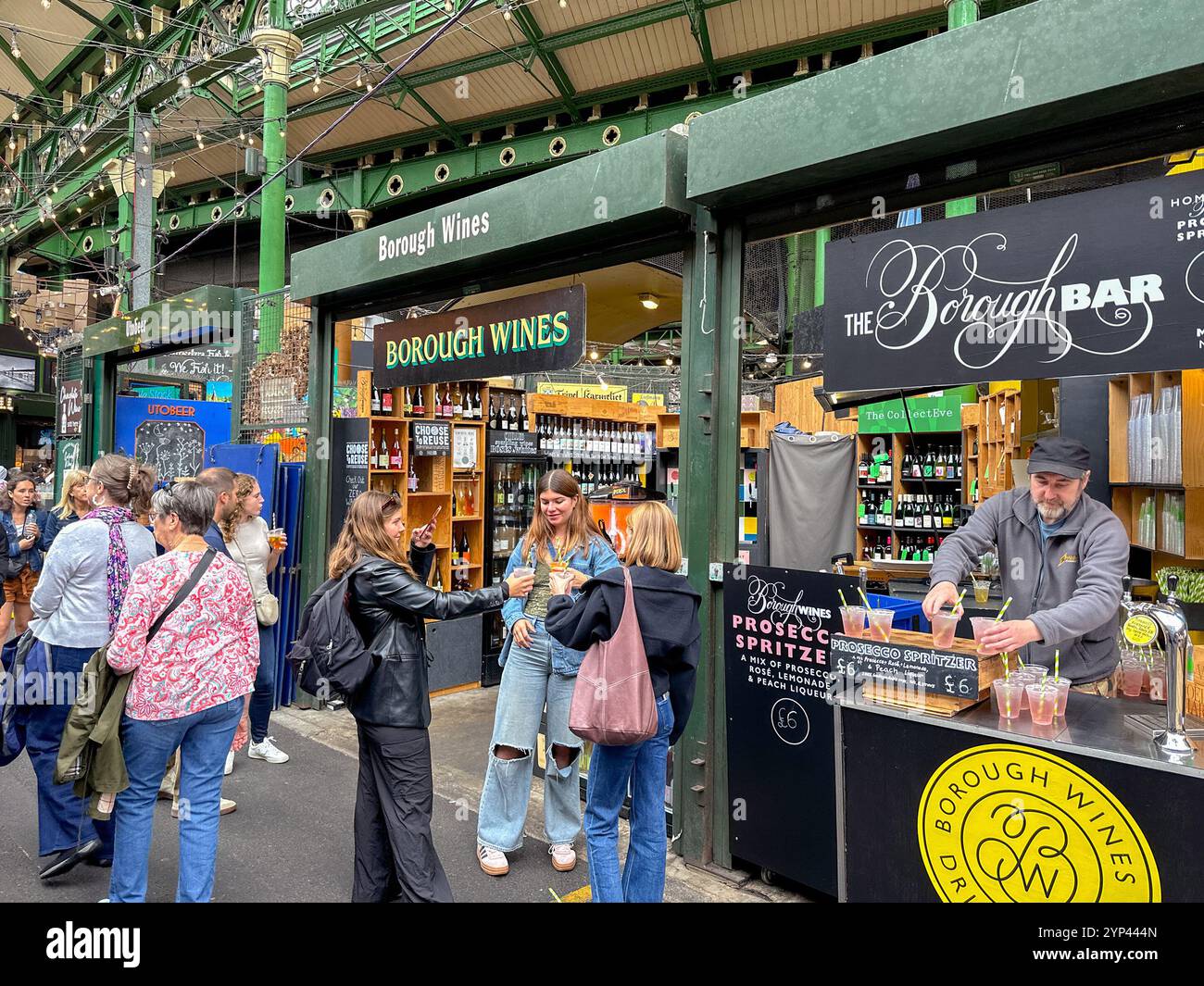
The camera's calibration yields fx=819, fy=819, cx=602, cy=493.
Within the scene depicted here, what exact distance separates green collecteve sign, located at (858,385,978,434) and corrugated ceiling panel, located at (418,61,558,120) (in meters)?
8.02

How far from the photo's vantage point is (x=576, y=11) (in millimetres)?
12133

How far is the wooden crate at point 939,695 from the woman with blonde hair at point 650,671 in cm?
66

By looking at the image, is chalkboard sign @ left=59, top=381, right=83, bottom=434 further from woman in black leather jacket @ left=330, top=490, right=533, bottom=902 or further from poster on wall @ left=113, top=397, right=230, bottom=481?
woman in black leather jacket @ left=330, top=490, right=533, bottom=902

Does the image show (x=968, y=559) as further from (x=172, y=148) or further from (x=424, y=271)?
(x=172, y=148)

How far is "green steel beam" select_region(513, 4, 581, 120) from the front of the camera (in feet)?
40.2

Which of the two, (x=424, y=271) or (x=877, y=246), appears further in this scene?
(x=424, y=271)

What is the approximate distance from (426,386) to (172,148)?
1275cm

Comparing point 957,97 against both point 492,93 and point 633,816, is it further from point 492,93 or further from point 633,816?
point 492,93

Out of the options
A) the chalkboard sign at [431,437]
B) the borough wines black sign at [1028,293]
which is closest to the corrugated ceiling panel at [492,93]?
the chalkboard sign at [431,437]

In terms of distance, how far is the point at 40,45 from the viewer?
627 inches

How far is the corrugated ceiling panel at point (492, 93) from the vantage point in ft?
45.3

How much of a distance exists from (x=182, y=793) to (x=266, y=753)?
2.15 metres
